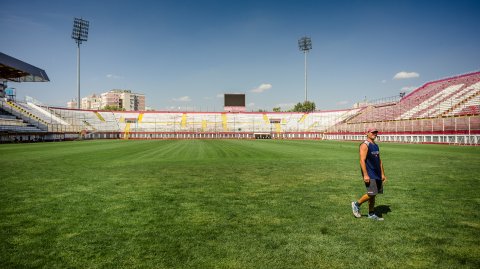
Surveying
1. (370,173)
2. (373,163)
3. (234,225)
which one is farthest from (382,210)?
(234,225)

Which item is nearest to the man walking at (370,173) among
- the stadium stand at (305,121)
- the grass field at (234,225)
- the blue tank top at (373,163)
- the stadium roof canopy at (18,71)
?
the blue tank top at (373,163)

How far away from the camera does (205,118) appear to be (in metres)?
88.6

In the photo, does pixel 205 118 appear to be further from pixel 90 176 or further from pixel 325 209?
pixel 325 209

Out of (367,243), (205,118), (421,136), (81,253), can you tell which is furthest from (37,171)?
(205,118)

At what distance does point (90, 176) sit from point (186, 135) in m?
69.8

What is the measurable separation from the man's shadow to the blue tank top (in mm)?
1013

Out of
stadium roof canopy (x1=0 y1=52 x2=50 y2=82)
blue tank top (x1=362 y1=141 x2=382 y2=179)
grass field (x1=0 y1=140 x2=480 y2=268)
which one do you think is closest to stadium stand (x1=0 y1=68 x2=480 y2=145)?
stadium roof canopy (x1=0 y1=52 x2=50 y2=82)

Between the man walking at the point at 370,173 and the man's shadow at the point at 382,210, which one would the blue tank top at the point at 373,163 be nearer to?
the man walking at the point at 370,173

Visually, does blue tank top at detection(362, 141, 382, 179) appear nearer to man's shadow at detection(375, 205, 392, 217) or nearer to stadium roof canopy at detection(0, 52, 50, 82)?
man's shadow at detection(375, 205, 392, 217)

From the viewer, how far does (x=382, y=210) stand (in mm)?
7188

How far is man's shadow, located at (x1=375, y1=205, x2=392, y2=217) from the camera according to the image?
273 inches

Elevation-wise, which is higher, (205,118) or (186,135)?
(205,118)

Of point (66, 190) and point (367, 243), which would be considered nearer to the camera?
point (367, 243)

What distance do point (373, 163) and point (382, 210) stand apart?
58.9 inches
